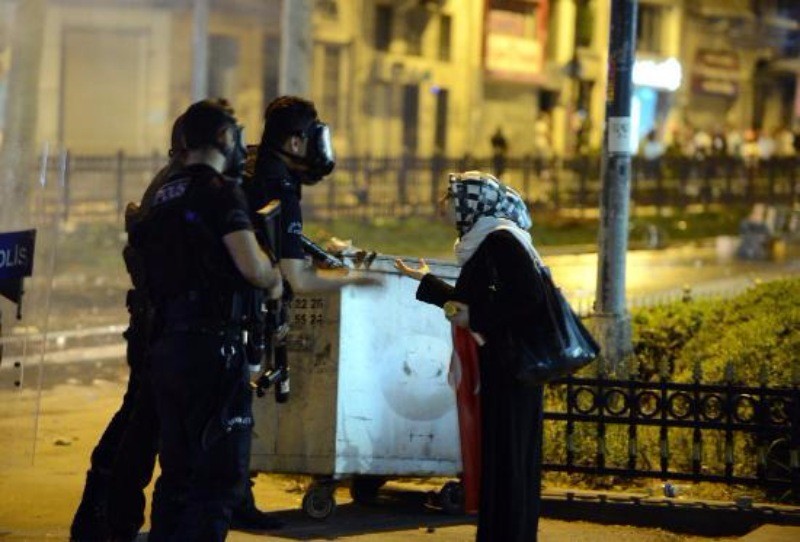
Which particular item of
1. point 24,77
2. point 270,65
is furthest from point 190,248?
point 270,65

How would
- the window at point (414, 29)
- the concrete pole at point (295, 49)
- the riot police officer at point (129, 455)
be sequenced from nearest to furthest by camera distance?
the riot police officer at point (129, 455) < the concrete pole at point (295, 49) < the window at point (414, 29)

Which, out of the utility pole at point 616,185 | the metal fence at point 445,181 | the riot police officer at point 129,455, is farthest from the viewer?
the metal fence at point 445,181

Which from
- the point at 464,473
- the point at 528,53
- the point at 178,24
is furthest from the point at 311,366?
the point at 528,53

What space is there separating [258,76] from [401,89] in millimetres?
4958

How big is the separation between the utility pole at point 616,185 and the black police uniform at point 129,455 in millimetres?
4019

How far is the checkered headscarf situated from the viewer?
6.28 m

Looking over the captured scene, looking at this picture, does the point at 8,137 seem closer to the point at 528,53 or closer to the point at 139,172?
the point at 139,172

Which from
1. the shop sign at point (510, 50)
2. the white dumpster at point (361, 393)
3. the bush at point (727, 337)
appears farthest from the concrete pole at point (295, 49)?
the shop sign at point (510, 50)

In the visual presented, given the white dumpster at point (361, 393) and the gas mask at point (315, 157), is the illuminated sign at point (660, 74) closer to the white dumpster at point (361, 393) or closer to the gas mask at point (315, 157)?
the white dumpster at point (361, 393)

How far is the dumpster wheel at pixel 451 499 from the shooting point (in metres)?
8.09

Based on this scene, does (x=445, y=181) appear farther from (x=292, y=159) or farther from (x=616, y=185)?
(x=292, y=159)

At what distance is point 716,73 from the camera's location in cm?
4938

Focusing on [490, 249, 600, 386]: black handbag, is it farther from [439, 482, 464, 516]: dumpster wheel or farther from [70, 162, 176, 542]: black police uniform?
[439, 482, 464, 516]: dumpster wheel

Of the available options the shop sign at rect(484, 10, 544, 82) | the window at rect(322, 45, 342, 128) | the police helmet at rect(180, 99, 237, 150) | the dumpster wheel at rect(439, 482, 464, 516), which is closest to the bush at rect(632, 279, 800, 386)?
the dumpster wheel at rect(439, 482, 464, 516)
